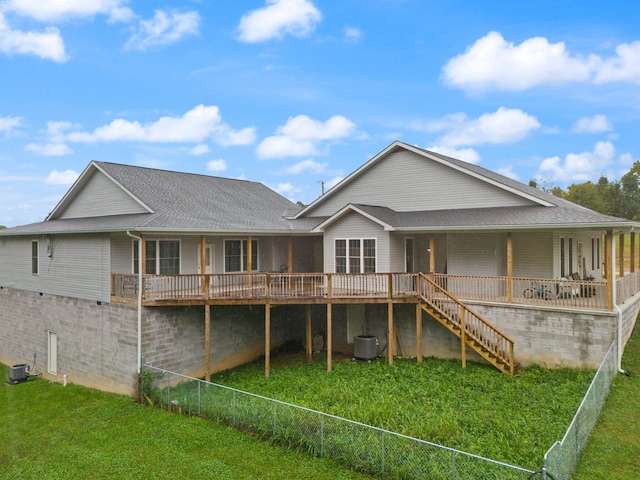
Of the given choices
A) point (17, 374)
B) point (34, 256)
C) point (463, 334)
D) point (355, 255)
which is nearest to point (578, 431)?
point (463, 334)

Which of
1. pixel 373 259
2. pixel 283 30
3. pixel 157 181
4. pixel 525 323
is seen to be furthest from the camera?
pixel 283 30

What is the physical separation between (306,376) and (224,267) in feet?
19.9

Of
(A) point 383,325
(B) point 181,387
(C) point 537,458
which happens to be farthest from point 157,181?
(C) point 537,458

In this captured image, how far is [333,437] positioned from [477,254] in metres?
10.1

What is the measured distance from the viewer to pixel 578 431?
28.3 ft

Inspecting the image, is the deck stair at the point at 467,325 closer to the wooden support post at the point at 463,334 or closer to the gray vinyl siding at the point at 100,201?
the wooden support post at the point at 463,334

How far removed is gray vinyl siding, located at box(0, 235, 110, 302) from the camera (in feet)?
51.2

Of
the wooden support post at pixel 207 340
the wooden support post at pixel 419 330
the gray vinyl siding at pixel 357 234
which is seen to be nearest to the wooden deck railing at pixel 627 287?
the wooden support post at pixel 419 330

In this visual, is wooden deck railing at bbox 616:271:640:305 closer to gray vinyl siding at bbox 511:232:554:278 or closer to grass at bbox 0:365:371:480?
gray vinyl siding at bbox 511:232:554:278

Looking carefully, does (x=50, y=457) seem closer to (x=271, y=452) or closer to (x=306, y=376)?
(x=271, y=452)

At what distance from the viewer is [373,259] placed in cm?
1708

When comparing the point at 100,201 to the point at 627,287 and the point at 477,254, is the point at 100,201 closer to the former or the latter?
the point at 477,254

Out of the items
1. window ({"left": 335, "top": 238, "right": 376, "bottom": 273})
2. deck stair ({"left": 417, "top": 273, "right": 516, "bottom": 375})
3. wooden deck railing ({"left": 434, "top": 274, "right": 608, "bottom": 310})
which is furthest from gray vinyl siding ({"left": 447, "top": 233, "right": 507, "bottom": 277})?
window ({"left": 335, "top": 238, "right": 376, "bottom": 273})

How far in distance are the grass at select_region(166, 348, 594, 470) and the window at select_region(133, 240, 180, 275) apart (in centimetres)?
436
